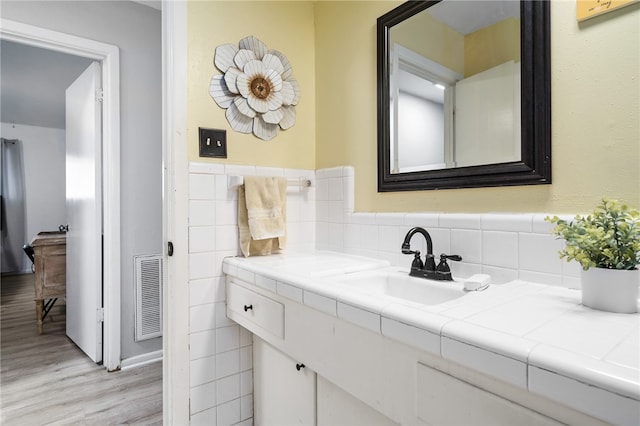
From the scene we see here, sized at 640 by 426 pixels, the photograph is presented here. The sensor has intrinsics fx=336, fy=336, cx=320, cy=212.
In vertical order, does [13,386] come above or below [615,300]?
below

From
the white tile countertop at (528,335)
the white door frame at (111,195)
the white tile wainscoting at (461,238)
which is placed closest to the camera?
the white tile countertop at (528,335)

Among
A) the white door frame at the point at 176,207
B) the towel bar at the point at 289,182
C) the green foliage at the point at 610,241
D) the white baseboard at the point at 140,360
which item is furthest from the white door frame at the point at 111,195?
the green foliage at the point at 610,241

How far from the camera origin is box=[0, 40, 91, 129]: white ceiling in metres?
2.80

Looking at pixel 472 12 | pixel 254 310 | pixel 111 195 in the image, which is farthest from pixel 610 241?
pixel 111 195

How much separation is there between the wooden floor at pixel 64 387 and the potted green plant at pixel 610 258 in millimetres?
1899

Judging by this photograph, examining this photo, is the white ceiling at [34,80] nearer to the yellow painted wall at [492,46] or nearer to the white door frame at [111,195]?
the white door frame at [111,195]

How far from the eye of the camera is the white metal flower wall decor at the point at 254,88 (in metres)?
1.48

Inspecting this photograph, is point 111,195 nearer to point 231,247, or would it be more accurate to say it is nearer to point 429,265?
point 231,247

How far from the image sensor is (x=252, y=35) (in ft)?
5.15

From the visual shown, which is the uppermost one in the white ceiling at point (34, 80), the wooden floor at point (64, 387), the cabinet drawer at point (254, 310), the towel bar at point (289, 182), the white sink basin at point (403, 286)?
the white ceiling at point (34, 80)

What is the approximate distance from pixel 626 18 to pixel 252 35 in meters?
1.35

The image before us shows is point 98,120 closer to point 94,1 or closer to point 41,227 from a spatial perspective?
point 94,1

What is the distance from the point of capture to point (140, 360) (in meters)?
2.27

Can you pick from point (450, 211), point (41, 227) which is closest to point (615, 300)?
point (450, 211)
